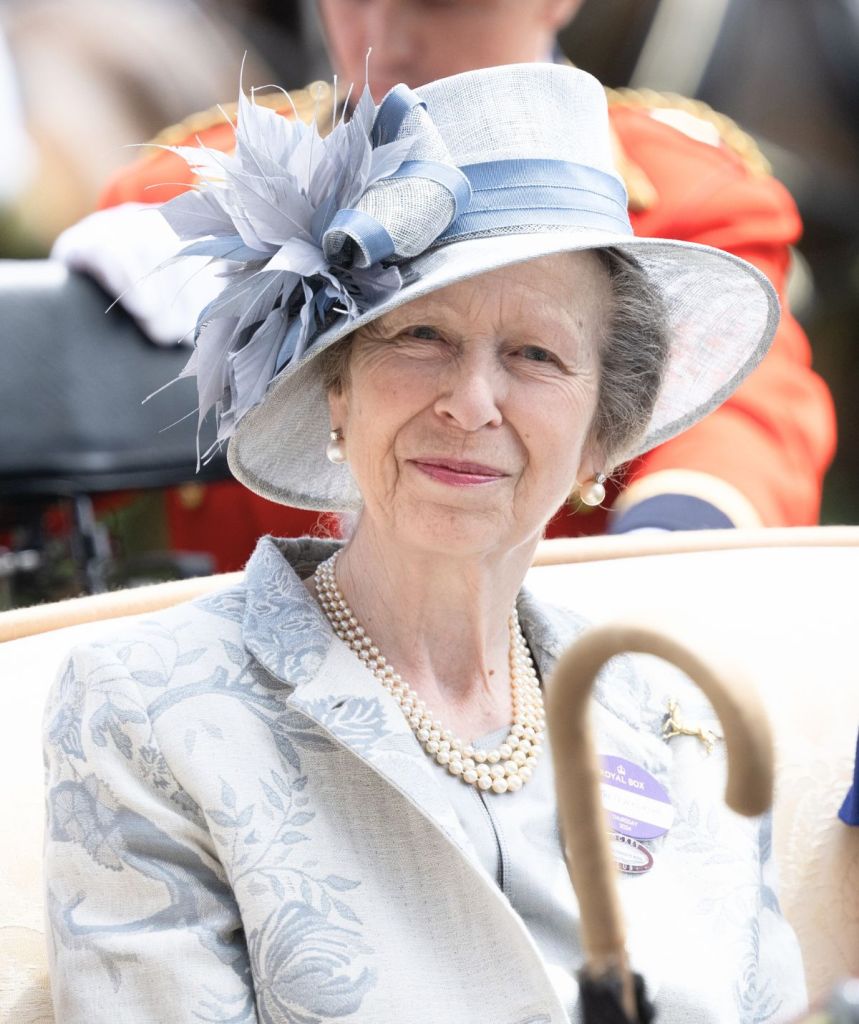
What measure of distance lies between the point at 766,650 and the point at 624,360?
0.54 m

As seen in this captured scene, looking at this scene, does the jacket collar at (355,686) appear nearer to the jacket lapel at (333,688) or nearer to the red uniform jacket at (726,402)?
the jacket lapel at (333,688)

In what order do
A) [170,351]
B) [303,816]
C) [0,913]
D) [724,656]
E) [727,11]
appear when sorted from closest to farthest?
[724,656]
[303,816]
[0,913]
[170,351]
[727,11]

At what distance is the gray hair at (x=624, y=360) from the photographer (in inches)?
56.6

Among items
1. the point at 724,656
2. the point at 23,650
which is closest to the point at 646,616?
the point at 724,656

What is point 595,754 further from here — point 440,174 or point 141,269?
point 141,269

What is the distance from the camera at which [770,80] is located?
4035 millimetres

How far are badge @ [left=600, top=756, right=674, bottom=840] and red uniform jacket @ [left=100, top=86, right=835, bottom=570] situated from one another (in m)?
1.03

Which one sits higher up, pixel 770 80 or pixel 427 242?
pixel 427 242

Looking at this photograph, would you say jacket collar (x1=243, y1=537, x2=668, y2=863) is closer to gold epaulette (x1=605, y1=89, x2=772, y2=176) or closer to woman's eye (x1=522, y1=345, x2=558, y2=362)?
woman's eye (x1=522, y1=345, x2=558, y2=362)

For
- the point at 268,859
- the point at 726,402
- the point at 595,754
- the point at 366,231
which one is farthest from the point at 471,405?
the point at 726,402

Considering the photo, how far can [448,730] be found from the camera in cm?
142

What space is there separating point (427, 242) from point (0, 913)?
74cm

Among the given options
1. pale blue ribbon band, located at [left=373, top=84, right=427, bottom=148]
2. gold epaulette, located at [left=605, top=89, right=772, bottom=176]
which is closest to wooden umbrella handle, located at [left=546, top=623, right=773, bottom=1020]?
pale blue ribbon band, located at [left=373, top=84, right=427, bottom=148]

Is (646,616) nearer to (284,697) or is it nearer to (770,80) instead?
(284,697)
